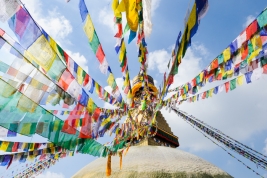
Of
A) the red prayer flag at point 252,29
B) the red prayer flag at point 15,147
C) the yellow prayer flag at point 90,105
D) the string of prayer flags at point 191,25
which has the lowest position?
the red prayer flag at point 15,147

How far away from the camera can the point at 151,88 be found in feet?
40.7

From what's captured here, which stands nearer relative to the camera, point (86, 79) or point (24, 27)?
point (24, 27)

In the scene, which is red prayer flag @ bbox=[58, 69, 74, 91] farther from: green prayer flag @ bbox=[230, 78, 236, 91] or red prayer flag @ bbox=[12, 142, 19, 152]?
green prayer flag @ bbox=[230, 78, 236, 91]

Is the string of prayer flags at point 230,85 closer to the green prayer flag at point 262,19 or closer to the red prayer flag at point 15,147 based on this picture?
the green prayer flag at point 262,19

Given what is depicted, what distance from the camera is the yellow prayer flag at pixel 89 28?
362 cm

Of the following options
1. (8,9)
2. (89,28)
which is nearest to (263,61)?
(89,28)

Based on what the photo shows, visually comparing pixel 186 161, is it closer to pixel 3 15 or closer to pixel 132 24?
pixel 132 24

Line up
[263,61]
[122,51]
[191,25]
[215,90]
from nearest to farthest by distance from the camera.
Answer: [191,25] → [263,61] → [122,51] → [215,90]

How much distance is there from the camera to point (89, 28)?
371 cm

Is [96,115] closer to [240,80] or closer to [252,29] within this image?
[252,29]

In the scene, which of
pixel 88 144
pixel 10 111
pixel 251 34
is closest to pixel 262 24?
pixel 251 34

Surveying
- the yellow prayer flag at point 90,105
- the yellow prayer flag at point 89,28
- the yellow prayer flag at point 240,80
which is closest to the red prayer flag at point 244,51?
the yellow prayer flag at point 240,80

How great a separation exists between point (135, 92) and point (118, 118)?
4119 mm

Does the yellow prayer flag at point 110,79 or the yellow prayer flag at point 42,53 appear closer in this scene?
the yellow prayer flag at point 42,53
